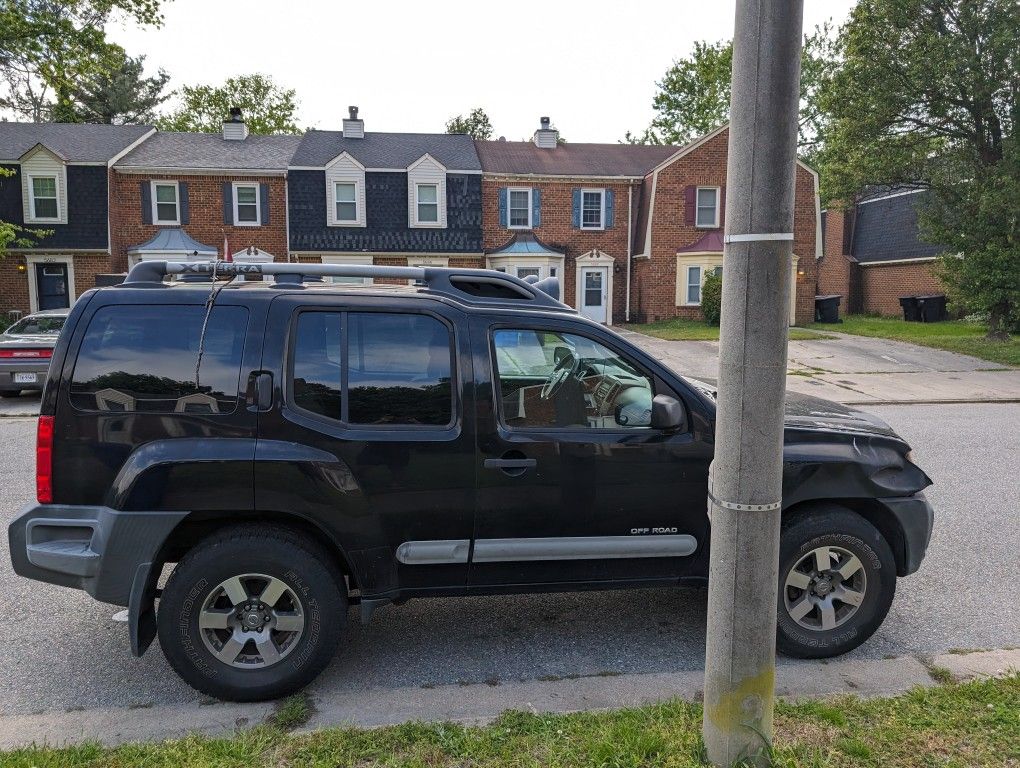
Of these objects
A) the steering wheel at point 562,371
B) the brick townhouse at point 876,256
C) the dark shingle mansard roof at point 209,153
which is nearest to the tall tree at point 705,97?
the brick townhouse at point 876,256

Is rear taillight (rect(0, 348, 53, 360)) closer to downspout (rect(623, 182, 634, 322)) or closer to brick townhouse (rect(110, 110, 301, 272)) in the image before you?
brick townhouse (rect(110, 110, 301, 272))

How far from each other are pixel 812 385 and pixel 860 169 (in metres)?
8.58

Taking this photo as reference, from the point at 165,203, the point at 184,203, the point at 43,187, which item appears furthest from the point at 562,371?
the point at 43,187

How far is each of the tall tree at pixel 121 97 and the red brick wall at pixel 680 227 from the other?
120ft

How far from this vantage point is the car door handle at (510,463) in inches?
147

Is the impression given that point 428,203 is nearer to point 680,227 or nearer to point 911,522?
point 680,227

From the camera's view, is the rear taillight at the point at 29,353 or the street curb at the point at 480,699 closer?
the street curb at the point at 480,699

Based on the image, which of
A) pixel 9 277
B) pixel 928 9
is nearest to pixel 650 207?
pixel 928 9

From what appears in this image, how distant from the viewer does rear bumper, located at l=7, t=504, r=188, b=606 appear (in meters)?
3.51

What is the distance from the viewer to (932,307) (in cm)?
2988

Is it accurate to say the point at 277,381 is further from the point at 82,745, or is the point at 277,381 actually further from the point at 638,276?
the point at 638,276

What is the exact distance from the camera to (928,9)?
1958cm

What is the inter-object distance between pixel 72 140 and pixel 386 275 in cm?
2987

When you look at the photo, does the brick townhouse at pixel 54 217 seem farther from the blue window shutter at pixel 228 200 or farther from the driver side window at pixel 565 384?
the driver side window at pixel 565 384
